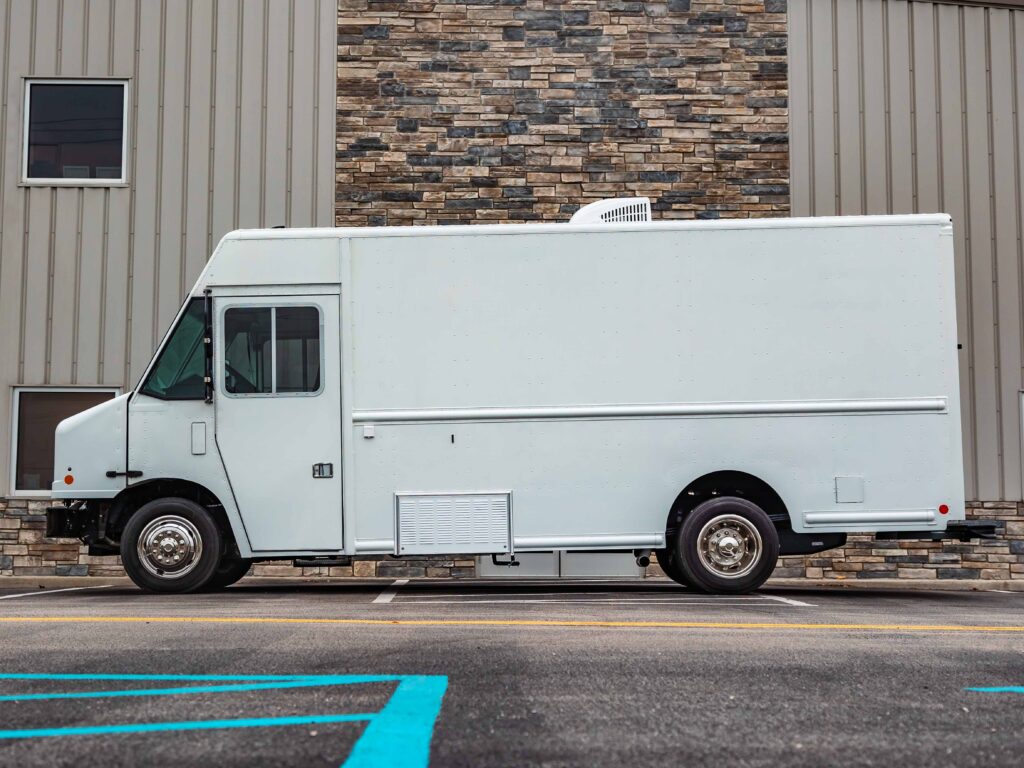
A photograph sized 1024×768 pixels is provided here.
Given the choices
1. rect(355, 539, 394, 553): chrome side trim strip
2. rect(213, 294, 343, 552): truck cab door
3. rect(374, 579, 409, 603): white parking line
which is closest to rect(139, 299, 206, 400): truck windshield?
rect(213, 294, 343, 552): truck cab door

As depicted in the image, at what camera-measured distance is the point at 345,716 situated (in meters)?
4.16

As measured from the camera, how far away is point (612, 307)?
10.1 meters

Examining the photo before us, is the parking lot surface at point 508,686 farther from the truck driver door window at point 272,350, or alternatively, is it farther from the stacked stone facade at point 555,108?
the stacked stone facade at point 555,108

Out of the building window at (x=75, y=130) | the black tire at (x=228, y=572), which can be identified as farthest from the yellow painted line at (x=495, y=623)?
the building window at (x=75, y=130)

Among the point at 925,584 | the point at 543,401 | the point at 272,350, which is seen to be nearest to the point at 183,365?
the point at 272,350

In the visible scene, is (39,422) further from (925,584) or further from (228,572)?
(925,584)

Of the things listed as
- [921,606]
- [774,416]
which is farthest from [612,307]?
[921,606]

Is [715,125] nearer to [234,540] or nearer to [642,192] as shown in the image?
[642,192]

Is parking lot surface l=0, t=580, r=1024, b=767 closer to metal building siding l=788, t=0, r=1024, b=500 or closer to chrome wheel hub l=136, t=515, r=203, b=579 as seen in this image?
chrome wheel hub l=136, t=515, r=203, b=579

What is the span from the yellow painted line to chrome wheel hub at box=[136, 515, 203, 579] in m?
2.09

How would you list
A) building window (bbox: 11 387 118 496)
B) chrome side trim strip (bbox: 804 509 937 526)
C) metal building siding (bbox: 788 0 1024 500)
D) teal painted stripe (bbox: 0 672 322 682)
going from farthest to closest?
metal building siding (bbox: 788 0 1024 500) → building window (bbox: 11 387 118 496) → chrome side trim strip (bbox: 804 509 937 526) → teal painted stripe (bbox: 0 672 322 682)

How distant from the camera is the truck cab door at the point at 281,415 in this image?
10000 mm

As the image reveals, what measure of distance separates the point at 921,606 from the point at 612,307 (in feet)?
11.1

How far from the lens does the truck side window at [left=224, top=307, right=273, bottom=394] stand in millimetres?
10141
